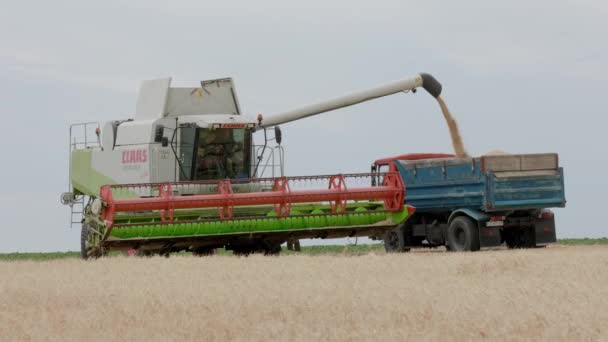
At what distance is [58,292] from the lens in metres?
14.0

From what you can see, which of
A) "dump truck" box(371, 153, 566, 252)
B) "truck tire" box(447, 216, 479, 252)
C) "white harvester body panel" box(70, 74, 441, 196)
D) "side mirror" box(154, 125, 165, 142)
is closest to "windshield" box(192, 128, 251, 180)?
"white harvester body panel" box(70, 74, 441, 196)

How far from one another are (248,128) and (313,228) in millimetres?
2833

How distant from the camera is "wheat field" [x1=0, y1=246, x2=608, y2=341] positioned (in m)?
9.73

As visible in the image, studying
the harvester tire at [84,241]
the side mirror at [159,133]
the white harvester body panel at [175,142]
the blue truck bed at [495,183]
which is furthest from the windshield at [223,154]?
the blue truck bed at [495,183]

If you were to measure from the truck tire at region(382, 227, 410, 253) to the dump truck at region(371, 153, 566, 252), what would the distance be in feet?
1.97

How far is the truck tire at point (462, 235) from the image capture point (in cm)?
2550

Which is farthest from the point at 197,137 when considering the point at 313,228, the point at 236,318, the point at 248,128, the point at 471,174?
the point at 236,318

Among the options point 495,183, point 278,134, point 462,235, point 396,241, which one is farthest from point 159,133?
point 396,241

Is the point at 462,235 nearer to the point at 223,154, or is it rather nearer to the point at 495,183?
the point at 495,183

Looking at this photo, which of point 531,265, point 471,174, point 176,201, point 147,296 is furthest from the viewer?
point 471,174

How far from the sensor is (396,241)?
91.9ft

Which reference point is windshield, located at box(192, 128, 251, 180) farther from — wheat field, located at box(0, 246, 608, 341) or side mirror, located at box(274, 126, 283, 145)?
wheat field, located at box(0, 246, 608, 341)

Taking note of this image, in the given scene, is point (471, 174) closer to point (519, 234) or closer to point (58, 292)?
point (519, 234)

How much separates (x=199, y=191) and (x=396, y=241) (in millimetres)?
6877
